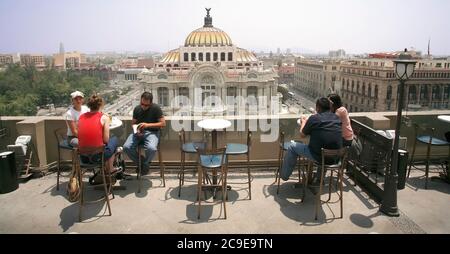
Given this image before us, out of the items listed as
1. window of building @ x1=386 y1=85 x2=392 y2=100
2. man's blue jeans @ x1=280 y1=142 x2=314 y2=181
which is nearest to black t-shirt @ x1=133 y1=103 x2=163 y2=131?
man's blue jeans @ x1=280 y1=142 x2=314 y2=181

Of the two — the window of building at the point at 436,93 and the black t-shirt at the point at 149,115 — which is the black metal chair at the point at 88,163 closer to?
the black t-shirt at the point at 149,115

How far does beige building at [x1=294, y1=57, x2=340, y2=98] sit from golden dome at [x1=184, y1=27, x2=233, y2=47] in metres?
20.8

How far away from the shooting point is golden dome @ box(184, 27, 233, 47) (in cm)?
5925

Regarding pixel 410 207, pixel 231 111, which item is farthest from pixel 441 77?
pixel 410 207

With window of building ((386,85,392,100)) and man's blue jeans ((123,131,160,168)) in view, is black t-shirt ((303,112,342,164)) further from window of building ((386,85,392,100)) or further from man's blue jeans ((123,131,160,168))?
window of building ((386,85,392,100))

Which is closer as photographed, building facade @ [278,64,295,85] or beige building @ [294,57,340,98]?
beige building @ [294,57,340,98]

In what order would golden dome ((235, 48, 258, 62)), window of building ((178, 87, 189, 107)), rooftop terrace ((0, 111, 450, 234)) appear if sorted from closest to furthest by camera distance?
1. rooftop terrace ((0, 111, 450, 234))
2. window of building ((178, 87, 189, 107))
3. golden dome ((235, 48, 258, 62))

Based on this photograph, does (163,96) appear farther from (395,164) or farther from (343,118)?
(395,164)

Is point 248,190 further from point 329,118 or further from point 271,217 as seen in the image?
point 329,118

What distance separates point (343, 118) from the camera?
495 centimetres

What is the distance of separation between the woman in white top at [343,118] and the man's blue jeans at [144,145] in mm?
2545

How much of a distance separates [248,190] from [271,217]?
0.87m

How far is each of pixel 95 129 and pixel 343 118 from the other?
3.23 metres
